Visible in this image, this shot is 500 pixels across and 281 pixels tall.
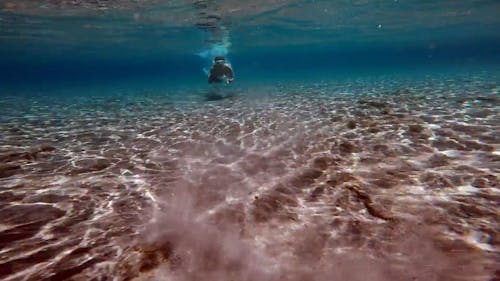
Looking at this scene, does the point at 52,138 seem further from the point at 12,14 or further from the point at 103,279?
the point at 12,14

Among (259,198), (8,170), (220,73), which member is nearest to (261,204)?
(259,198)

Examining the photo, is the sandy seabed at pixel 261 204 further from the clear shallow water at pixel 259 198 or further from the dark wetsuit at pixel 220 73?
the dark wetsuit at pixel 220 73

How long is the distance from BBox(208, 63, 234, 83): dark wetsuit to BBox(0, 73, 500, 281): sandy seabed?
475 inches

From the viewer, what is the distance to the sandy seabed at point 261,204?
364 centimetres

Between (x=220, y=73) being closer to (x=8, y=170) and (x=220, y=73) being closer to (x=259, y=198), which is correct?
(x=8, y=170)

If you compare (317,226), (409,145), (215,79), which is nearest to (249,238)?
(317,226)

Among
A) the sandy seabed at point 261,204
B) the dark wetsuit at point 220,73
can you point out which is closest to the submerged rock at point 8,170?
the sandy seabed at point 261,204

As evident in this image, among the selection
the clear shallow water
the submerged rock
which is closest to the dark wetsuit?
the clear shallow water

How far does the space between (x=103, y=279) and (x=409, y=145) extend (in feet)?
24.7

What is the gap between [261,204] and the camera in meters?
5.34

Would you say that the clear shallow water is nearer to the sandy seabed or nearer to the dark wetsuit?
the sandy seabed

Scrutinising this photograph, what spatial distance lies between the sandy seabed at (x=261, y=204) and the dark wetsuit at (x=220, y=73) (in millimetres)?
12065

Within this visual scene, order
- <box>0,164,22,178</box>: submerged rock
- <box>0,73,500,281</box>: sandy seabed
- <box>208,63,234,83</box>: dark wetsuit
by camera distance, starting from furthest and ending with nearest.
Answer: <box>208,63,234,83</box>: dark wetsuit
<box>0,164,22,178</box>: submerged rock
<box>0,73,500,281</box>: sandy seabed

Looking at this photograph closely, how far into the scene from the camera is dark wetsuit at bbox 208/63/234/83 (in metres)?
21.9
